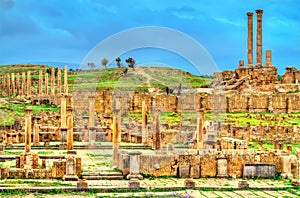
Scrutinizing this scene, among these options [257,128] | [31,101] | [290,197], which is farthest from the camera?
[31,101]

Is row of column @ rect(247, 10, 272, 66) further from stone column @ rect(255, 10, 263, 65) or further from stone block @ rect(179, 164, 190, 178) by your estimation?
stone block @ rect(179, 164, 190, 178)

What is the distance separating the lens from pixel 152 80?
266 feet

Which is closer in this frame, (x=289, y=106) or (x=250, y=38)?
(x=289, y=106)

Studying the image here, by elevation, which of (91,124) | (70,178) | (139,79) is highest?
(139,79)

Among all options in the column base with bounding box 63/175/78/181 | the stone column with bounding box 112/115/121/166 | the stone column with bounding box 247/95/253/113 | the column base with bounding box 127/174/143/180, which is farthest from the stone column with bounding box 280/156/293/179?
the stone column with bounding box 247/95/253/113

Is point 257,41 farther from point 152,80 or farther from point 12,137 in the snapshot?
point 12,137

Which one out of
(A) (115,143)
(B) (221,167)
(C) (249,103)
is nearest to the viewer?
(B) (221,167)

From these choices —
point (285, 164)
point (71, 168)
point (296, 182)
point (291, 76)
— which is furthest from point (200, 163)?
point (291, 76)

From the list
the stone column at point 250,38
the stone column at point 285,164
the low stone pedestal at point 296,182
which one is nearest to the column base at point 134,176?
the low stone pedestal at point 296,182

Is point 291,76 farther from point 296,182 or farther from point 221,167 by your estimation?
point 296,182

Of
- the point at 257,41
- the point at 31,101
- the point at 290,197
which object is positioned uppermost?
the point at 257,41

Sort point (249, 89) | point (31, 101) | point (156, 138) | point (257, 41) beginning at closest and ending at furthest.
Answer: point (156, 138), point (31, 101), point (249, 89), point (257, 41)

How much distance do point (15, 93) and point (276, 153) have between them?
196 ft

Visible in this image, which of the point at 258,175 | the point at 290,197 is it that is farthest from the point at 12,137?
the point at 290,197
